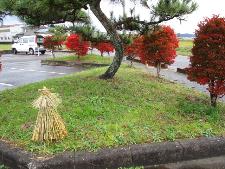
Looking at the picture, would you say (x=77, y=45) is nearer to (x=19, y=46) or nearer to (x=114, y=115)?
(x=114, y=115)

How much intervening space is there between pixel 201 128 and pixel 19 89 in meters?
5.34

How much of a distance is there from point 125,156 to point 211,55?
10.1 ft

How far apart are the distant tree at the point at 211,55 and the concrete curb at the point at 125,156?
1.74m

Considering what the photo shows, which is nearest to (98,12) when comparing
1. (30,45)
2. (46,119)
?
(46,119)

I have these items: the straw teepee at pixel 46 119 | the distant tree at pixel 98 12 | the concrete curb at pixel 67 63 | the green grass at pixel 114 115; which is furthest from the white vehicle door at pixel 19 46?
the straw teepee at pixel 46 119

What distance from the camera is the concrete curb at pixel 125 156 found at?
6.35 metres

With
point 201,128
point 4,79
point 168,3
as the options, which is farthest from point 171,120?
point 4,79

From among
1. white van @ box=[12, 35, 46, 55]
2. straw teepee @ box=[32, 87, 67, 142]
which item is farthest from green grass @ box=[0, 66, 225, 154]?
white van @ box=[12, 35, 46, 55]

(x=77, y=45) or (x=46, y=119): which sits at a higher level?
(x=77, y=45)

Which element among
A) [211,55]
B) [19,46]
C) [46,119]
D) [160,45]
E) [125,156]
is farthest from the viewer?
[19,46]

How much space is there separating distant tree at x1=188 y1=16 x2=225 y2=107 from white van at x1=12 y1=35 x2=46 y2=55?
26.8 metres

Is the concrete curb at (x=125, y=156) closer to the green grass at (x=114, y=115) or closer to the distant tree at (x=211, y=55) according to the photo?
the green grass at (x=114, y=115)

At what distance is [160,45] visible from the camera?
42.2ft

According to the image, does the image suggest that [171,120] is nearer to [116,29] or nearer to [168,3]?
[168,3]
